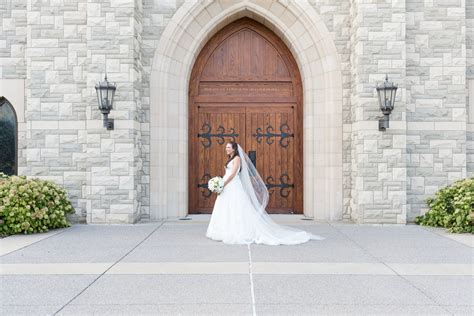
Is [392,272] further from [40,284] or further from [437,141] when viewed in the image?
[437,141]

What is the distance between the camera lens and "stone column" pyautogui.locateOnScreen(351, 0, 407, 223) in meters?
8.95

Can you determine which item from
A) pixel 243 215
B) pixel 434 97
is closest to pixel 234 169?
pixel 243 215

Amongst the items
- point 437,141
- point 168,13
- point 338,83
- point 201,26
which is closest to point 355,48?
point 338,83

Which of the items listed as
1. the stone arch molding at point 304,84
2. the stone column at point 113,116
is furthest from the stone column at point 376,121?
the stone column at point 113,116

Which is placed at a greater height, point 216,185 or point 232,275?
point 216,185

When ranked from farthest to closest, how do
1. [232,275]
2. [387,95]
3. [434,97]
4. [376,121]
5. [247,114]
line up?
[247,114] → [434,97] → [376,121] → [387,95] → [232,275]

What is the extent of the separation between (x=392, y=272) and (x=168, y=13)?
23.7ft

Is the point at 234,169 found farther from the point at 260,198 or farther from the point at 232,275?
the point at 232,275

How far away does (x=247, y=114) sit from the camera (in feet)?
33.9

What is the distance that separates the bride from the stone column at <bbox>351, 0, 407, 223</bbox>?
2064 millimetres

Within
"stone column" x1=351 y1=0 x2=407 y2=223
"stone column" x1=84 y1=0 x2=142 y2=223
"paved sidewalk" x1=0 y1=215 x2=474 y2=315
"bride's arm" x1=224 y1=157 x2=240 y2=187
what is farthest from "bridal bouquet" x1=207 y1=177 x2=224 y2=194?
"stone column" x1=351 y1=0 x2=407 y2=223

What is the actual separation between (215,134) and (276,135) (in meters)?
1.43

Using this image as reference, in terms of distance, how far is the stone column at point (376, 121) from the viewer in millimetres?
8945

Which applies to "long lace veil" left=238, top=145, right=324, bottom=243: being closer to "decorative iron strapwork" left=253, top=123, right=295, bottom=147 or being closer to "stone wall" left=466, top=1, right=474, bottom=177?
"decorative iron strapwork" left=253, top=123, right=295, bottom=147
